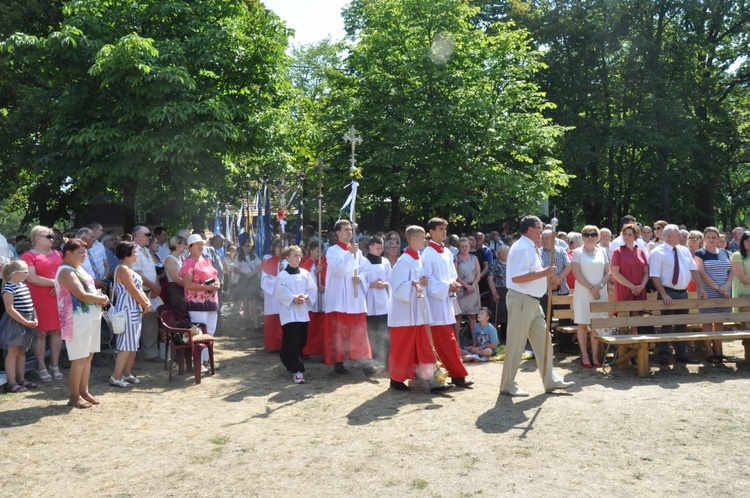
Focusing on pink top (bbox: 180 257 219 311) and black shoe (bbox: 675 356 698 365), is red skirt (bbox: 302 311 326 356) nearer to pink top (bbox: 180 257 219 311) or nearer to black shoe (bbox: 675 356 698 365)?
pink top (bbox: 180 257 219 311)

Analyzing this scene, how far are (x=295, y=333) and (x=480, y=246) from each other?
510 centimetres

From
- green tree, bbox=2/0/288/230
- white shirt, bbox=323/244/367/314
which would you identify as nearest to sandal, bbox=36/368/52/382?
white shirt, bbox=323/244/367/314

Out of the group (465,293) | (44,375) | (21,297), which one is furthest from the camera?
(465,293)

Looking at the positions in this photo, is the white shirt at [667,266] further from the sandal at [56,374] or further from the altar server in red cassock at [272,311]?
the sandal at [56,374]

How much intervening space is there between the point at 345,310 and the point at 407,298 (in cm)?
138

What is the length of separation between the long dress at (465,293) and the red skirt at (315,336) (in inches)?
92.7

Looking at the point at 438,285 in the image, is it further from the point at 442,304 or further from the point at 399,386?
the point at 399,386

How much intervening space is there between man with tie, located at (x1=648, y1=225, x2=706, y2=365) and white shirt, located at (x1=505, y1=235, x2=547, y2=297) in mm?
2654

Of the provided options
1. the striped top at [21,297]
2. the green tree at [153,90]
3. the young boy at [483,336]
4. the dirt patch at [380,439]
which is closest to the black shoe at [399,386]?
the dirt patch at [380,439]

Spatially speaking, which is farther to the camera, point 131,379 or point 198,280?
point 198,280

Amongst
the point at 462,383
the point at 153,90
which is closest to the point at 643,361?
the point at 462,383

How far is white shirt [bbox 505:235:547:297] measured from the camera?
798cm

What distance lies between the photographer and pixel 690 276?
10047 millimetres

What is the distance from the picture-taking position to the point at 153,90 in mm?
15148
